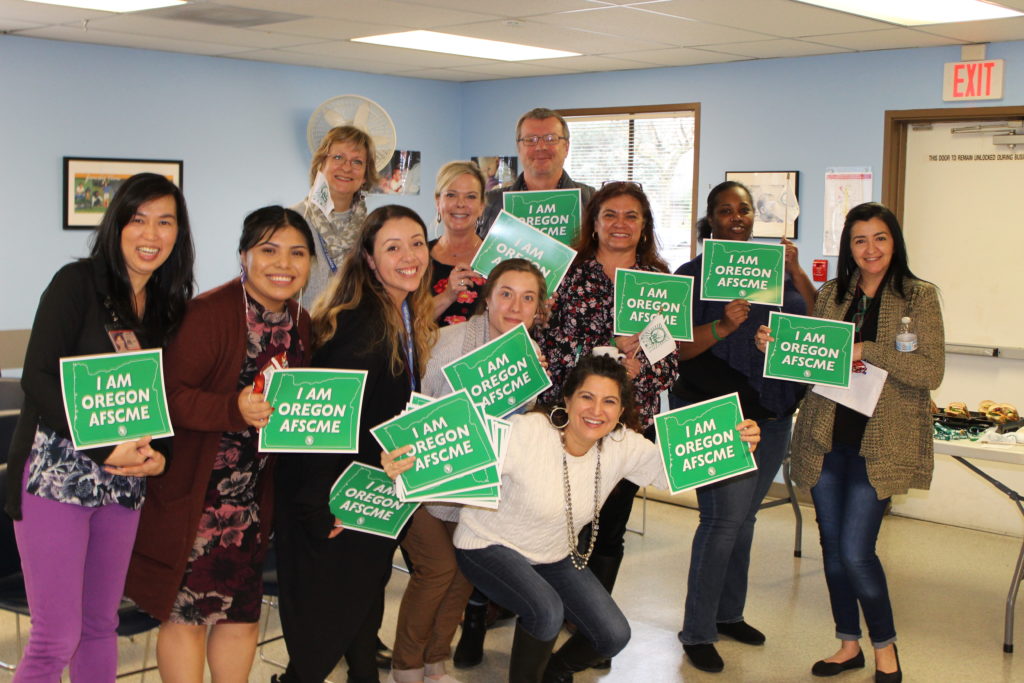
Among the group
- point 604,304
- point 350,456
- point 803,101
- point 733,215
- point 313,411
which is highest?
point 803,101

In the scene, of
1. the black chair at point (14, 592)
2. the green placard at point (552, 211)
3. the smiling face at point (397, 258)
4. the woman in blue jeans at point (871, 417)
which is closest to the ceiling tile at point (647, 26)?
the green placard at point (552, 211)

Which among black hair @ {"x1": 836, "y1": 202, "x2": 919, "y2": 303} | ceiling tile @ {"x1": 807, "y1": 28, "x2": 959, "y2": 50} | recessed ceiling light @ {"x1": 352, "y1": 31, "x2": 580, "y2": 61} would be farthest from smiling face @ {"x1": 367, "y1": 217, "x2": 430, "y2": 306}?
ceiling tile @ {"x1": 807, "y1": 28, "x2": 959, "y2": 50}

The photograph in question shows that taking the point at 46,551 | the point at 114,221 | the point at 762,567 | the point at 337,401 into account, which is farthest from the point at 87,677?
the point at 762,567

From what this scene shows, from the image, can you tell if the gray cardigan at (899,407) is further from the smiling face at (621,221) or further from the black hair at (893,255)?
the smiling face at (621,221)

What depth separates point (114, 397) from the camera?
2332mm

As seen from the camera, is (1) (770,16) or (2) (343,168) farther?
(1) (770,16)

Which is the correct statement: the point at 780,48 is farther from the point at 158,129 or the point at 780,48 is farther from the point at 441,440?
the point at 441,440

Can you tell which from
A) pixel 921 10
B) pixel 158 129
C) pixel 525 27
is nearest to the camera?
pixel 921 10

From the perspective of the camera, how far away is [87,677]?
260 centimetres

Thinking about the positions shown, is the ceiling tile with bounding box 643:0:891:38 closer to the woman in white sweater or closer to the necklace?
the woman in white sweater

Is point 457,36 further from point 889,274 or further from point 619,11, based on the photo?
point 889,274

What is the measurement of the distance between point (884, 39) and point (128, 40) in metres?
4.30

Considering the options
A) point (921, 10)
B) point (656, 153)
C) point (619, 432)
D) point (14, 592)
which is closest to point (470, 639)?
point (619, 432)

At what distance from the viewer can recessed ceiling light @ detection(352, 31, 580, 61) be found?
240 inches
